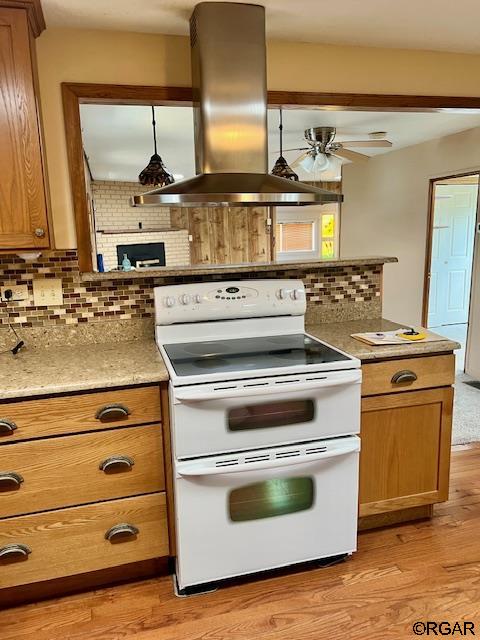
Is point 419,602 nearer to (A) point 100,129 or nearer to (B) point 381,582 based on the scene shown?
(B) point 381,582

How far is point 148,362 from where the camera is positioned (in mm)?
1865

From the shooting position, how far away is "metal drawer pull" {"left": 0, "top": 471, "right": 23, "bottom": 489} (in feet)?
5.41

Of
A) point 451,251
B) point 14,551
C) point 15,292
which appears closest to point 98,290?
point 15,292

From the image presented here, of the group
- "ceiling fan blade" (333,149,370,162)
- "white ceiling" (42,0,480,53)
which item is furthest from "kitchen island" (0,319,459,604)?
"ceiling fan blade" (333,149,370,162)

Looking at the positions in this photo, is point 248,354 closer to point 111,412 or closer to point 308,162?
point 111,412

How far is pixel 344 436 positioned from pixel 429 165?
3.75 m

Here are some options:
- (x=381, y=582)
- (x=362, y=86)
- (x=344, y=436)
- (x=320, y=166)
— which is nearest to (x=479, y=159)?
(x=320, y=166)

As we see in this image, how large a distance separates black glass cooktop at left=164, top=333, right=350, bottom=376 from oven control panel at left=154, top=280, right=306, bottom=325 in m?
0.12

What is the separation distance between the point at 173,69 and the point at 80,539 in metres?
2.02

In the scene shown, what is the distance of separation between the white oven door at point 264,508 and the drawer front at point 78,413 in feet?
0.84

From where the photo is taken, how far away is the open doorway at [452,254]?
18.8ft

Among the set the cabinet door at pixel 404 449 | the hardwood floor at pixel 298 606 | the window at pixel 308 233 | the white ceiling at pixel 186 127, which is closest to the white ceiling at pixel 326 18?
the white ceiling at pixel 186 127

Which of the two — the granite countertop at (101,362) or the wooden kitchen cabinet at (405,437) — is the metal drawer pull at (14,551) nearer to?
the granite countertop at (101,362)

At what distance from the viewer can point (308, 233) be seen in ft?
26.6
